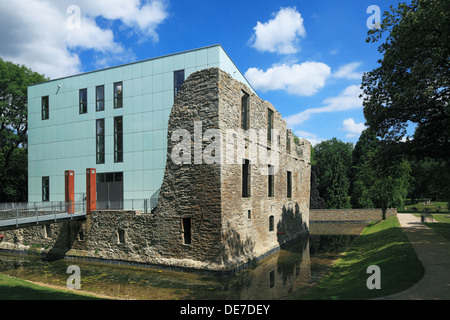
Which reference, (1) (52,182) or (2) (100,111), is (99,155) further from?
(1) (52,182)

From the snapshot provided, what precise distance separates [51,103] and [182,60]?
1239cm

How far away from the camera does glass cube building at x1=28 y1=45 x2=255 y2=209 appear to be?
2064 cm

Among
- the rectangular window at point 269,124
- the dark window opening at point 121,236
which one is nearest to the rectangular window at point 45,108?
the dark window opening at point 121,236

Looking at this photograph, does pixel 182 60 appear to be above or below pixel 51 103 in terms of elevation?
above

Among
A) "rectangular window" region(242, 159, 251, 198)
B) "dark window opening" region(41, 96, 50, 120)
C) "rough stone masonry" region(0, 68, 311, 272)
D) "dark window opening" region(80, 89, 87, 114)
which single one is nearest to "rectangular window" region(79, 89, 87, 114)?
"dark window opening" region(80, 89, 87, 114)

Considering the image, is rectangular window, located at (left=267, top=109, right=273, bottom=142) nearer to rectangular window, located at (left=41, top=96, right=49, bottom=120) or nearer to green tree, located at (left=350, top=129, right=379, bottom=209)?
green tree, located at (left=350, top=129, right=379, bottom=209)

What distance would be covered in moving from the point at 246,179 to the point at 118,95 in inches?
507

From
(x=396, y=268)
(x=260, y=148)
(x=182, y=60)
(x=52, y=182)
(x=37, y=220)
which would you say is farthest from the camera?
(x=52, y=182)

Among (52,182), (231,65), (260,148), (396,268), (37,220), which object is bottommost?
(396,268)

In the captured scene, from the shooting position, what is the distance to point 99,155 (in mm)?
22688

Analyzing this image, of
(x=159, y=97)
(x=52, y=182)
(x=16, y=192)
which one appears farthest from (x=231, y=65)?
(x=16, y=192)

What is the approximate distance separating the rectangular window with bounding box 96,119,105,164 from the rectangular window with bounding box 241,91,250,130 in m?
12.5

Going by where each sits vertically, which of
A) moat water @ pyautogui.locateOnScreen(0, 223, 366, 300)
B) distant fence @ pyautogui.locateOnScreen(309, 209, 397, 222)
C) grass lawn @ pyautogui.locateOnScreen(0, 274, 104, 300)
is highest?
grass lawn @ pyautogui.locateOnScreen(0, 274, 104, 300)

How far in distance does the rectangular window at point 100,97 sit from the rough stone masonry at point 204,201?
9.45 metres
